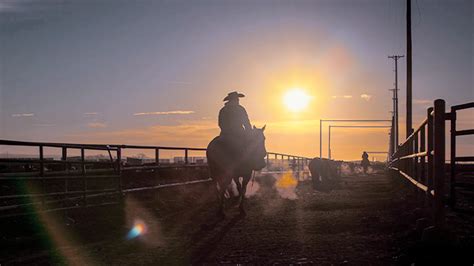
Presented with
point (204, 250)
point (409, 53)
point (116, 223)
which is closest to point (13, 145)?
point (116, 223)

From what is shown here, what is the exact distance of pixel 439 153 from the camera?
7422mm

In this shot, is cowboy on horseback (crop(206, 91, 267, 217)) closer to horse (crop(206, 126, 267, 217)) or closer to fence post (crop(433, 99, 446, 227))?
horse (crop(206, 126, 267, 217))

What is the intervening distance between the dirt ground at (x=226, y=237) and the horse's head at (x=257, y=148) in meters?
1.14

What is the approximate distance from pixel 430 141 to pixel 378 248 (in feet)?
5.91

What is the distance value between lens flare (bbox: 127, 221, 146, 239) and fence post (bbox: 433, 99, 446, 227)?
16.0 feet

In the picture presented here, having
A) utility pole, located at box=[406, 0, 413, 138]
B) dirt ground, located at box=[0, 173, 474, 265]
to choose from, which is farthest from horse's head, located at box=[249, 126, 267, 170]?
utility pole, located at box=[406, 0, 413, 138]

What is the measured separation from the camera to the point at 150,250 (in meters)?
7.97

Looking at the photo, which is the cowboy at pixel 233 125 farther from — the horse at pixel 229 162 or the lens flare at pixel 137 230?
the lens flare at pixel 137 230

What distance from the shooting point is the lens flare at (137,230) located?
977 centimetres

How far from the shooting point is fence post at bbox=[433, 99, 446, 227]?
291 inches

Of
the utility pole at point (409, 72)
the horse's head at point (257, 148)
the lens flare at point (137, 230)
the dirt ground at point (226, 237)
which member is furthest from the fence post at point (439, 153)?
the utility pole at point (409, 72)

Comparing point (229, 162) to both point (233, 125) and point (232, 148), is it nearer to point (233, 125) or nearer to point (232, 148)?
point (232, 148)

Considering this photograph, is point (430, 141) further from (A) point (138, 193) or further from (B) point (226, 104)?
(A) point (138, 193)

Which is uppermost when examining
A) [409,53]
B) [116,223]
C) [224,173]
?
[409,53]
